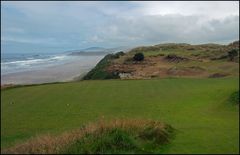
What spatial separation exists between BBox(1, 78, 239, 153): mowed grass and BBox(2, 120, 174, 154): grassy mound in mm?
524

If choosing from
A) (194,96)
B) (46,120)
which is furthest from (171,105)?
(46,120)

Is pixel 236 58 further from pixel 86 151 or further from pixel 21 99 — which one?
pixel 86 151

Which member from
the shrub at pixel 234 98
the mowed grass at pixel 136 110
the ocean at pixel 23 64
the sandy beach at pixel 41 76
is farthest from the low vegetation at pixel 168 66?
the shrub at pixel 234 98

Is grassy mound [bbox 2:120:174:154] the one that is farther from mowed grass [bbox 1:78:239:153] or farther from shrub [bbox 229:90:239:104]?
shrub [bbox 229:90:239:104]

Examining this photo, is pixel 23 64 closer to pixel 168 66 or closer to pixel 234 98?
pixel 168 66

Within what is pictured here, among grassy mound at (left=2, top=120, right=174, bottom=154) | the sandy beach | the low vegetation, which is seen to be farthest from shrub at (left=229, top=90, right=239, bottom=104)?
the sandy beach

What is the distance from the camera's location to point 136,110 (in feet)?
63.2

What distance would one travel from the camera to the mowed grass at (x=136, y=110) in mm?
12664

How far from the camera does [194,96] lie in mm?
22547

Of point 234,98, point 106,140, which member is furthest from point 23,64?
point 106,140

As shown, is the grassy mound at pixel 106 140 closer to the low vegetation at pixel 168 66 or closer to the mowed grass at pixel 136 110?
the mowed grass at pixel 136 110

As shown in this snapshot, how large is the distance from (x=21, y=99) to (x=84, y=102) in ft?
11.3

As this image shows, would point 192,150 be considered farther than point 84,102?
No

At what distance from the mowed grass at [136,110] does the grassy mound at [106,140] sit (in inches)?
20.6
